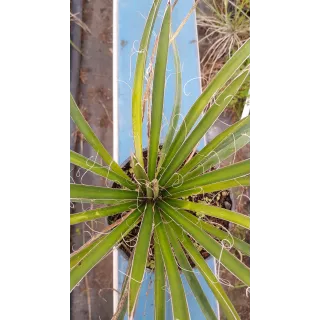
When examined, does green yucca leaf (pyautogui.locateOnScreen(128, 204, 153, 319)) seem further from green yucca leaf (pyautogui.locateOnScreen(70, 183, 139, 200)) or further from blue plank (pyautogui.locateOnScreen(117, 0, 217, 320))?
blue plank (pyautogui.locateOnScreen(117, 0, 217, 320))

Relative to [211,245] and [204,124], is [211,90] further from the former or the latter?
[211,245]

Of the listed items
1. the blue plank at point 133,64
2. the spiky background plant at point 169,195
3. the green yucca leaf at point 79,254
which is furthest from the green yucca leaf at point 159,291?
Result: the blue plank at point 133,64

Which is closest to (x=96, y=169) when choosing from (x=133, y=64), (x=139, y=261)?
(x=139, y=261)

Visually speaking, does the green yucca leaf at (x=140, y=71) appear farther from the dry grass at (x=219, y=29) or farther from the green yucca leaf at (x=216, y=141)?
the dry grass at (x=219, y=29)
